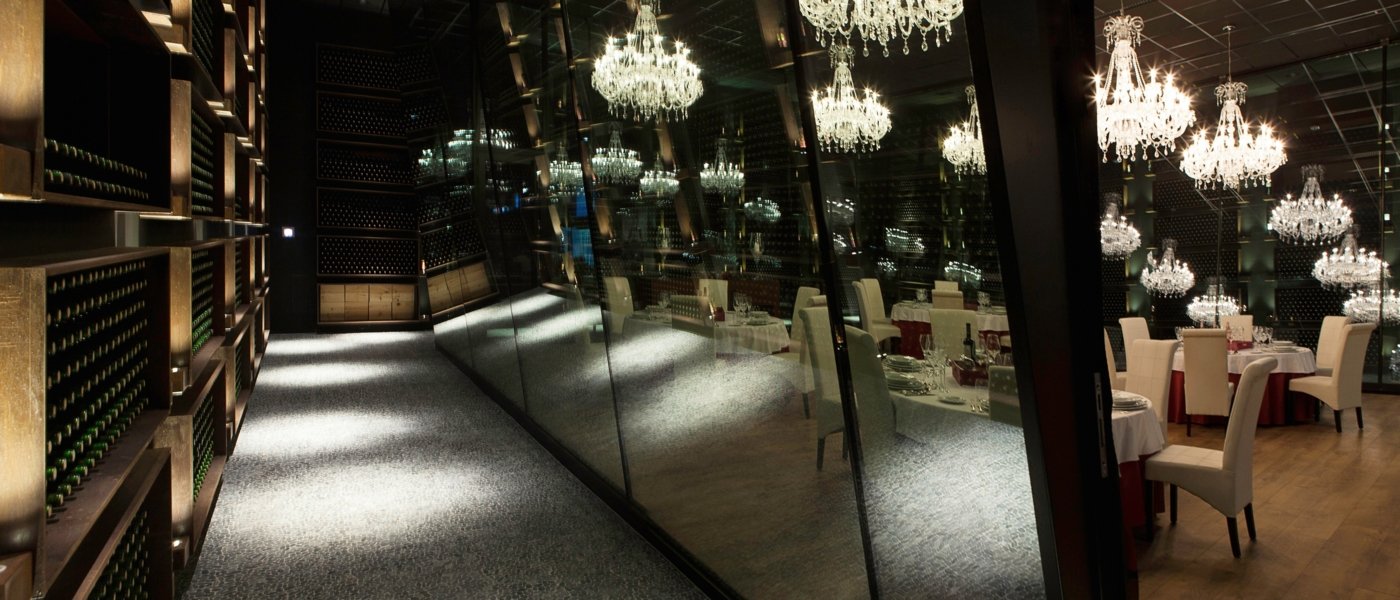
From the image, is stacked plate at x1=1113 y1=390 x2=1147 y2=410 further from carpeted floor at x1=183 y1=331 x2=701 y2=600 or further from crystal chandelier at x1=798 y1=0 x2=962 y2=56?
crystal chandelier at x1=798 y1=0 x2=962 y2=56

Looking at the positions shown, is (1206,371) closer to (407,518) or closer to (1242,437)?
(1242,437)

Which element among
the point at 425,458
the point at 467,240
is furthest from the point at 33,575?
the point at 467,240

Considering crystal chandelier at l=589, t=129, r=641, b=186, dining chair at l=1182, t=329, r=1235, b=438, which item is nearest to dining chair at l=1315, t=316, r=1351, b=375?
dining chair at l=1182, t=329, r=1235, b=438

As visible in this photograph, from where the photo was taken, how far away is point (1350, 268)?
8562mm

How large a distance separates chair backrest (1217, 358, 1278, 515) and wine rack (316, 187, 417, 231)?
35.5ft

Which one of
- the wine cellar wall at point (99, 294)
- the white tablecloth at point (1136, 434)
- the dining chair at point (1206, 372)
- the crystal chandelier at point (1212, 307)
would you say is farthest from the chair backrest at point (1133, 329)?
the wine cellar wall at point (99, 294)

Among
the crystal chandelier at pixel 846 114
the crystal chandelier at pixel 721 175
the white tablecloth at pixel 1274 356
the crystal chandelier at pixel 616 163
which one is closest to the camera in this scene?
the crystal chandelier at pixel 846 114

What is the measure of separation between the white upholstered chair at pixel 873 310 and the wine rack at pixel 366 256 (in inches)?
431

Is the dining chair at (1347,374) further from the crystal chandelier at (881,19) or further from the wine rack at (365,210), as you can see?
the wine rack at (365,210)

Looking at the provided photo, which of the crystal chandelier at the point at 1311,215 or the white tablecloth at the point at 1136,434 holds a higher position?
the crystal chandelier at the point at 1311,215

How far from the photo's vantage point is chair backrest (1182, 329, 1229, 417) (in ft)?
20.5

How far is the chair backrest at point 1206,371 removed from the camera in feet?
20.5

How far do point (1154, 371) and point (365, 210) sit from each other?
10591 millimetres

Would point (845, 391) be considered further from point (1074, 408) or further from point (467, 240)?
point (467, 240)
